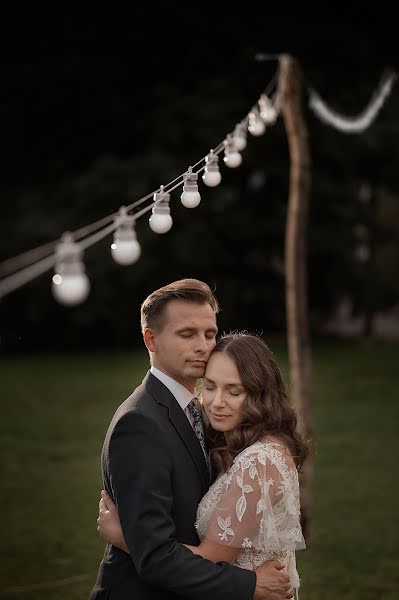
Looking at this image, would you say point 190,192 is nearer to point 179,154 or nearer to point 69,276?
point 69,276

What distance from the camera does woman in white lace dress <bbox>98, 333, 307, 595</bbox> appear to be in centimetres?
250

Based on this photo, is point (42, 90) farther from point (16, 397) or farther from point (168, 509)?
point (168, 509)

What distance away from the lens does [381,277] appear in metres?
17.8

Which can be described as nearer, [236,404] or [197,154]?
[236,404]

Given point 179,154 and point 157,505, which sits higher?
point 179,154

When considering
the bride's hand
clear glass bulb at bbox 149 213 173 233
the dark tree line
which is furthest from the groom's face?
the dark tree line

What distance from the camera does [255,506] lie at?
2504mm

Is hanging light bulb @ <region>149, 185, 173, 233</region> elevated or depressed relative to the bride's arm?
elevated

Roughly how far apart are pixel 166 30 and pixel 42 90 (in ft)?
9.80

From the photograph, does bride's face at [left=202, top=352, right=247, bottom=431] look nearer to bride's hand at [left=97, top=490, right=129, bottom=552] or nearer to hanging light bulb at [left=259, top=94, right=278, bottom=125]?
bride's hand at [left=97, top=490, right=129, bottom=552]

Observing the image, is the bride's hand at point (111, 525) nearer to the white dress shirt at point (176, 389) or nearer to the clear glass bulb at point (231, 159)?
the white dress shirt at point (176, 389)

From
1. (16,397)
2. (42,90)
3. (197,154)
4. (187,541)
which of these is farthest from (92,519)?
(42,90)

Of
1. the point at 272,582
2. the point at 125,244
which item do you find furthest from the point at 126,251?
the point at 272,582

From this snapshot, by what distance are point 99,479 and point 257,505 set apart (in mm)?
5224
